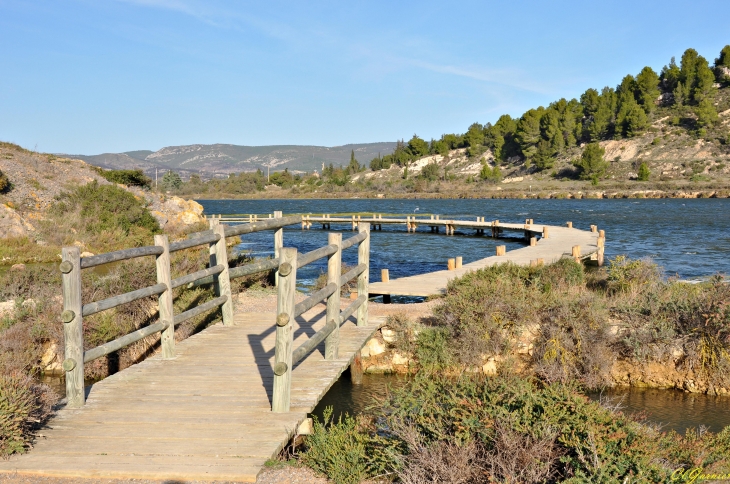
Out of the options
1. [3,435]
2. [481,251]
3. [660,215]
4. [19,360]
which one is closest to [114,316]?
[19,360]

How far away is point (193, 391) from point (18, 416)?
1787mm

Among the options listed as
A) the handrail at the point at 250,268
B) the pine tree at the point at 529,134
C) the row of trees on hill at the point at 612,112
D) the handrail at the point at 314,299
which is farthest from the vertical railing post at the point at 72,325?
the pine tree at the point at 529,134

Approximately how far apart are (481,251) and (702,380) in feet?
83.1

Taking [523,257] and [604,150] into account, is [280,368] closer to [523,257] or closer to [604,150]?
[523,257]

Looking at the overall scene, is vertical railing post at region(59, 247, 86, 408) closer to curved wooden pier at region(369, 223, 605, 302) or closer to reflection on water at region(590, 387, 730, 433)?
reflection on water at region(590, 387, 730, 433)

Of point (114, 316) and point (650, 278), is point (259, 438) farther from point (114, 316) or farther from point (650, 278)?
point (650, 278)

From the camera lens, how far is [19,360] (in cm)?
1005

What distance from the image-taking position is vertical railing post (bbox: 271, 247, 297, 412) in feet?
19.2

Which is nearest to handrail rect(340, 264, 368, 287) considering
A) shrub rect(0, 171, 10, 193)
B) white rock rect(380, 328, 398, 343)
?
white rock rect(380, 328, 398, 343)

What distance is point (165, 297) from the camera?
7.61m

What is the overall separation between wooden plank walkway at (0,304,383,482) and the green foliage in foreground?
27.1 inches

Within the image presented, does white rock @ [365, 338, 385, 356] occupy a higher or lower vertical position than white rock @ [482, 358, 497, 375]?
higher

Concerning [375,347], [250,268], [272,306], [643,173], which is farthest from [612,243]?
[643,173]

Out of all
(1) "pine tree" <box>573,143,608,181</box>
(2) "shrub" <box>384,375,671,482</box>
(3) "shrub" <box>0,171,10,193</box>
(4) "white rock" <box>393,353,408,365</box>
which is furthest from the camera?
(1) "pine tree" <box>573,143,608,181</box>
